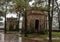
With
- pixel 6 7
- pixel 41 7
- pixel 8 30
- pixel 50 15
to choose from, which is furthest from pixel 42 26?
pixel 50 15

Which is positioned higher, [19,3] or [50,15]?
[19,3]

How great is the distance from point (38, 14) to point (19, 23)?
10.6 metres

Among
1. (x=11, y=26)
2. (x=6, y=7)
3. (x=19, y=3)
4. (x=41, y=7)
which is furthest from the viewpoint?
(x=11, y=26)

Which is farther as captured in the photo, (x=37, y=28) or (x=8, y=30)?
(x=8, y=30)

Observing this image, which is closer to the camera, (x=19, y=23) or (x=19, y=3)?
(x=19, y=3)

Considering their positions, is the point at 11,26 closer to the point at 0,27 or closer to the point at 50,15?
the point at 0,27

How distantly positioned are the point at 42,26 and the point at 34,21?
151 cm

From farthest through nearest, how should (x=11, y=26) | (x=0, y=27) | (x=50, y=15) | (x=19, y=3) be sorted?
(x=0, y=27) → (x=11, y=26) → (x=19, y=3) → (x=50, y=15)

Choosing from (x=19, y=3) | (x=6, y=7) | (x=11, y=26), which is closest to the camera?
(x=19, y=3)

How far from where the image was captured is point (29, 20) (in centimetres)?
3716

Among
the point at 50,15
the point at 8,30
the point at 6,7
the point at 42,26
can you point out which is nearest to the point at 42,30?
the point at 42,26

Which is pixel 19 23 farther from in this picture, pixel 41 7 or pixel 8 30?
pixel 41 7

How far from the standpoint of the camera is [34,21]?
3694 centimetres

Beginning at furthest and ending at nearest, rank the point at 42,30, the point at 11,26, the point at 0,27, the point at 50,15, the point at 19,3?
the point at 0,27
the point at 11,26
the point at 42,30
the point at 19,3
the point at 50,15
